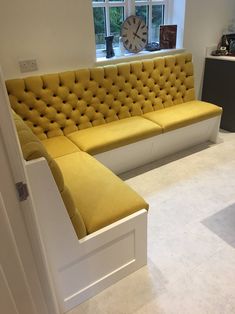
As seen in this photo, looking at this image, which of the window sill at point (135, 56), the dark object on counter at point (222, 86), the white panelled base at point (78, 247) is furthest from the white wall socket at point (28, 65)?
the dark object on counter at point (222, 86)

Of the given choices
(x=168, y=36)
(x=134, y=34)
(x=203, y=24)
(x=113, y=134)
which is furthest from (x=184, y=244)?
(x=203, y=24)

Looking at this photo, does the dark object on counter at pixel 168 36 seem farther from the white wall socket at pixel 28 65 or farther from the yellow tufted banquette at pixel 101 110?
the white wall socket at pixel 28 65

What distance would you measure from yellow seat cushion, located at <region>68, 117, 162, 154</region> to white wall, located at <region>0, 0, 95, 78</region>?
675mm

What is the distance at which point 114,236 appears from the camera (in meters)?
1.35

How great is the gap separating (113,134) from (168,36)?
60.9 inches

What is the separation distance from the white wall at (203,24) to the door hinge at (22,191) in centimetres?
299

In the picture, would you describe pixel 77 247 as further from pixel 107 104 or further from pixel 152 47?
pixel 152 47

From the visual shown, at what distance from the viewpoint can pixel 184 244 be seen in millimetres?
1747

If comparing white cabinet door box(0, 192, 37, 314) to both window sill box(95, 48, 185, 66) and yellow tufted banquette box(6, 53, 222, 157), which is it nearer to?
yellow tufted banquette box(6, 53, 222, 157)

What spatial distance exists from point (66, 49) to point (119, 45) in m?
0.75

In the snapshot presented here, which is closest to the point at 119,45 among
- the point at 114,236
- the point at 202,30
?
the point at 202,30

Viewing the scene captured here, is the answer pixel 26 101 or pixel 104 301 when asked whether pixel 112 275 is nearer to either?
pixel 104 301

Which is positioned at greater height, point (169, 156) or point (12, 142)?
point (12, 142)

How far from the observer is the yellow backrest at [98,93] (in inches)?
88.6
